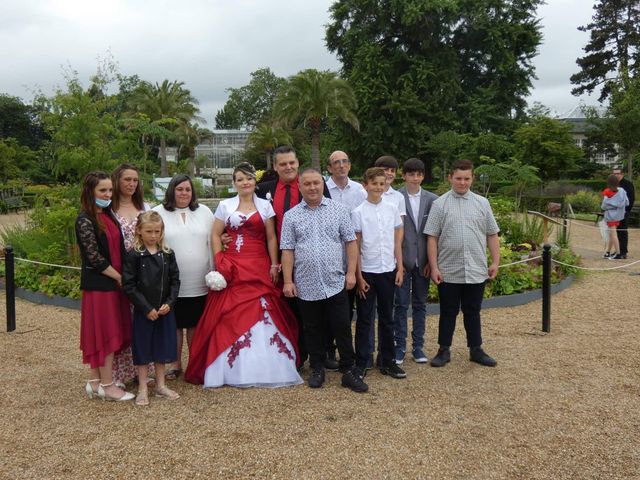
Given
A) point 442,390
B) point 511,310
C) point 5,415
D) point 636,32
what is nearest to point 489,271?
point 442,390

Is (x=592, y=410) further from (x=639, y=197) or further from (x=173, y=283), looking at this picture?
(x=639, y=197)

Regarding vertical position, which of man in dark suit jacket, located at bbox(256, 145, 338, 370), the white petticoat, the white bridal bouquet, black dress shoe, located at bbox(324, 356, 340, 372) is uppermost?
man in dark suit jacket, located at bbox(256, 145, 338, 370)

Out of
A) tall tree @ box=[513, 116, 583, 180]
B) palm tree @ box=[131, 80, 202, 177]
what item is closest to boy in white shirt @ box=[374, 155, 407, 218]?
tall tree @ box=[513, 116, 583, 180]

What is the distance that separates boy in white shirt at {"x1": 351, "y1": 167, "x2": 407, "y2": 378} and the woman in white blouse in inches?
49.1

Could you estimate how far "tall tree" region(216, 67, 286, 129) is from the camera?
65.1 m

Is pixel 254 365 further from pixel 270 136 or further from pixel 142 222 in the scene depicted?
pixel 270 136

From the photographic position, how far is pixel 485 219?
471 cm

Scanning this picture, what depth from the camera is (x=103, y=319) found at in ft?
13.0

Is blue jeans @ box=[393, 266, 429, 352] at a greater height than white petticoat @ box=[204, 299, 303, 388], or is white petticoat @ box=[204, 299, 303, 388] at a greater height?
blue jeans @ box=[393, 266, 429, 352]

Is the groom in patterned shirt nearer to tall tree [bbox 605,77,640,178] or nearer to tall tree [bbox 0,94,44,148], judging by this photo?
tall tree [bbox 605,77,640,178]

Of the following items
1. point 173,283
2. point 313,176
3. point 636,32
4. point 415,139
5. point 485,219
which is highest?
point 636,32

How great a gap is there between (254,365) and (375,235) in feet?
4.66

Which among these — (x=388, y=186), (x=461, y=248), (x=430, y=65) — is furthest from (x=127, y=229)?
(x=430, y=65)

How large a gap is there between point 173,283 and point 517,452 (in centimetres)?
262
